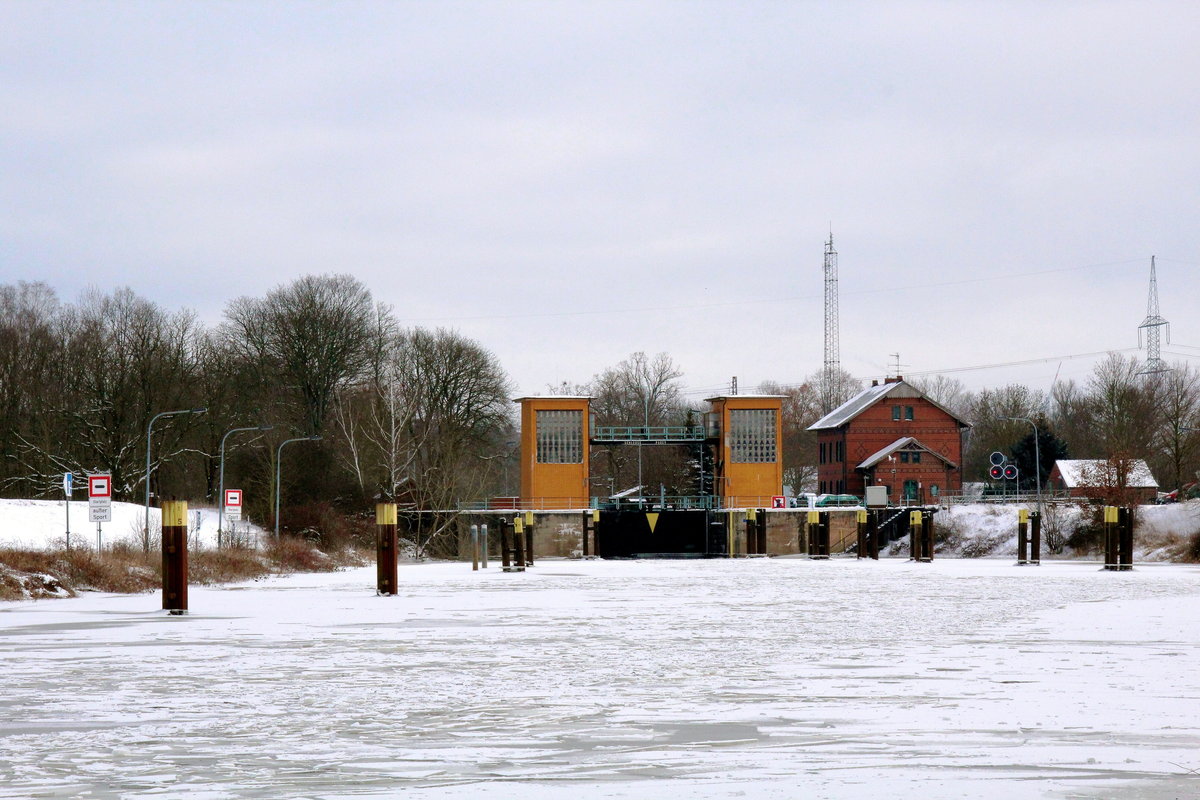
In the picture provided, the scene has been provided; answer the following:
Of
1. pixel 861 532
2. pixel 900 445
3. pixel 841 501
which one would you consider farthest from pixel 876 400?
pixel 861 532

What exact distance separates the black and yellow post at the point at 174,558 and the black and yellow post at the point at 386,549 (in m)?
6.42

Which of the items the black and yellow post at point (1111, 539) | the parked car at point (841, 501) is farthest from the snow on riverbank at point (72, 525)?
the parked car at point (841, 501)

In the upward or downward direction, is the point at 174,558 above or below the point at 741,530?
above

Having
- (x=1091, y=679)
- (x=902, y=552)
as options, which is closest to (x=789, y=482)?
(x=902, y=552)

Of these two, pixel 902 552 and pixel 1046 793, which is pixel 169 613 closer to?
pixel 1046 793

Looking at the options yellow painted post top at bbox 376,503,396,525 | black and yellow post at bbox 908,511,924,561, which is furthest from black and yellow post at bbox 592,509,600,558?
yellow painted post top at bbox 376,503,396,525

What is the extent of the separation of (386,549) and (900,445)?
8052cm

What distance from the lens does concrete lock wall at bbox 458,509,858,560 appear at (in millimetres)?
82062

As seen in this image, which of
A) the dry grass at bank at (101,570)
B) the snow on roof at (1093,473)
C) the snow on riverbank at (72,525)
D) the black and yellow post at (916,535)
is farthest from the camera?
the snow on roof at (1093,473)

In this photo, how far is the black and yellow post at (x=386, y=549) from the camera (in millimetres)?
30812

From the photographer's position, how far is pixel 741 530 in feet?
278

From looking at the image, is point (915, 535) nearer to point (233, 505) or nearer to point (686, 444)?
point (686, 444)

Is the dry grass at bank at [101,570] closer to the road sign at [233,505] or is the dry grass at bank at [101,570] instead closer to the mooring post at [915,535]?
the road sign at [233,505]

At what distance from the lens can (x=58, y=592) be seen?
29.3 metres
